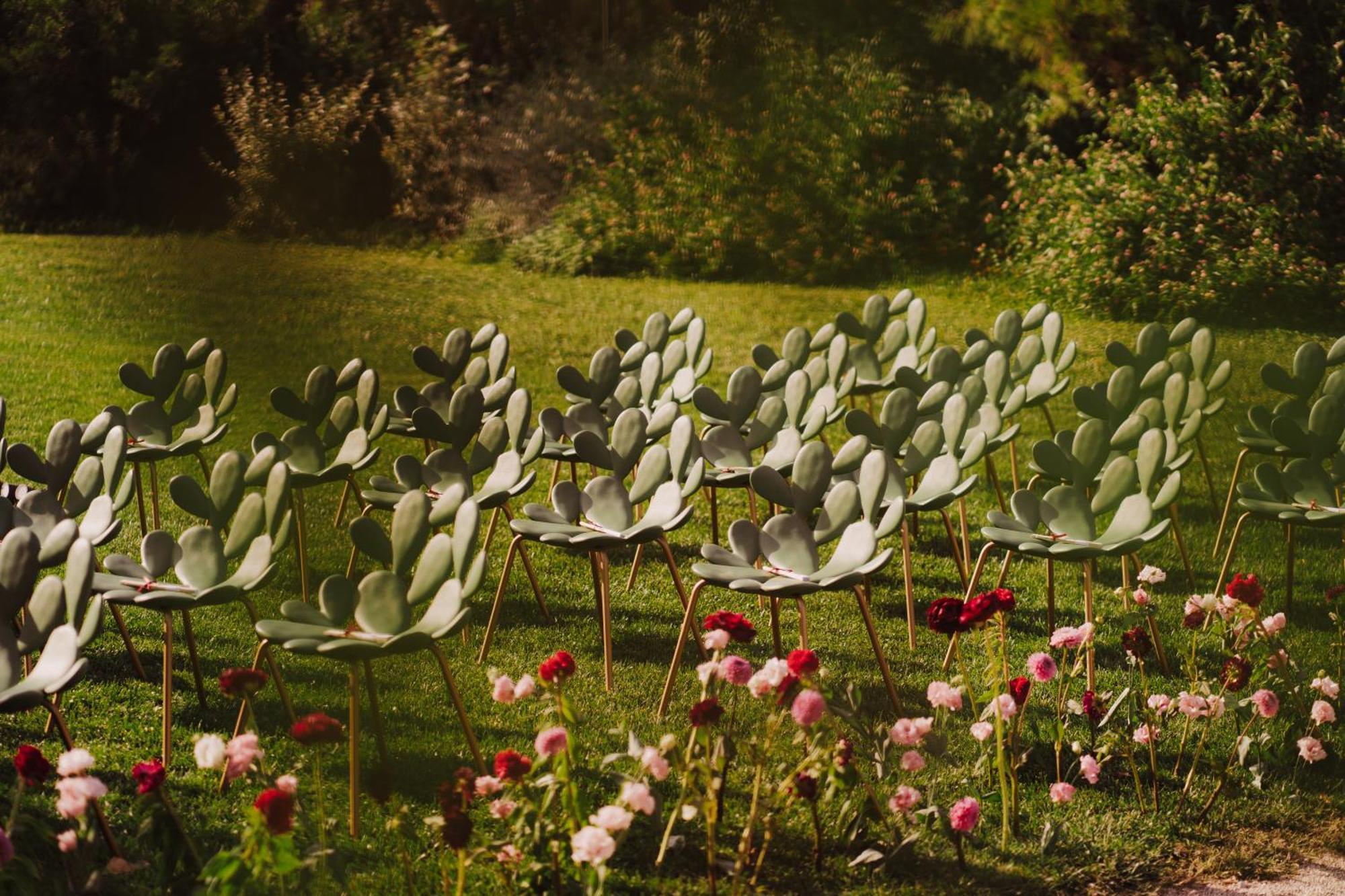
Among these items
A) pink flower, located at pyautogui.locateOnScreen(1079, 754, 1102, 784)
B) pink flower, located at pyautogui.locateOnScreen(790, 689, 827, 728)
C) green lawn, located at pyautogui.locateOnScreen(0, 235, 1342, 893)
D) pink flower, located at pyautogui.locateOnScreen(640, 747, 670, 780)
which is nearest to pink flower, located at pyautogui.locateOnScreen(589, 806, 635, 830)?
pink flower, located at pyautogui.locateOnScreen(640, 747, 670, 780)

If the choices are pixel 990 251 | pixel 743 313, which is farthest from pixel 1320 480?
pixel 990 251

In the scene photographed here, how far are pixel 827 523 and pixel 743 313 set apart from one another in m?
8.57

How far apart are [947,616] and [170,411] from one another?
11.0 feet

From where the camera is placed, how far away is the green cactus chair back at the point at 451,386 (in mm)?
5020

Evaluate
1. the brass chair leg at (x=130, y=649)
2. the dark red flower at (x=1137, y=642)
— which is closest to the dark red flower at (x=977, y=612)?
the dark red flower at (x=1137, y=642)

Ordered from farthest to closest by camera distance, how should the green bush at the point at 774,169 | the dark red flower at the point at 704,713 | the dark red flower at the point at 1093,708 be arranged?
the green bush at the point at 774,169
the dark red flower at the point at 1093,708
the dark red flower at the point at 704,713

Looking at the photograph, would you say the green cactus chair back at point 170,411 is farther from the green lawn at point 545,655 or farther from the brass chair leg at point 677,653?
the brass chair leg at point 677,653

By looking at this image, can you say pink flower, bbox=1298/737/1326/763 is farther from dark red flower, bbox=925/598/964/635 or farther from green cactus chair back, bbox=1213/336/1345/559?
green cactus chair back, bbox=1213/336/1345/559

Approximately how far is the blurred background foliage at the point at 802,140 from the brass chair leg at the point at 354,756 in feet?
18.6

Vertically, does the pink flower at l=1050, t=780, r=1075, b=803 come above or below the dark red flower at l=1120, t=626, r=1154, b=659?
below

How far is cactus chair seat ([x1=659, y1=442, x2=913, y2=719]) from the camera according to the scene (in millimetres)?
3693

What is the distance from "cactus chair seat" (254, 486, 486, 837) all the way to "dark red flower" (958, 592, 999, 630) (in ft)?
3.61

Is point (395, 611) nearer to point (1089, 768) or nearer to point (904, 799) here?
point (904, 799)

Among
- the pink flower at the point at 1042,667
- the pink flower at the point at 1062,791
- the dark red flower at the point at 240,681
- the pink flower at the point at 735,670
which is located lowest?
the pink flower at the point at 1062,791
